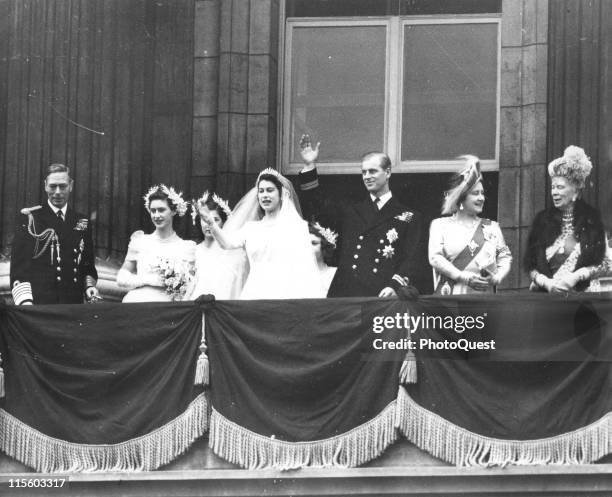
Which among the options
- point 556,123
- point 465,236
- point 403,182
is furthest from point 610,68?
point 465,236

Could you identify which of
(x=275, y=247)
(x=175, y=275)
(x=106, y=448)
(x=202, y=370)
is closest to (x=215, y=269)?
(x=175, y=275)

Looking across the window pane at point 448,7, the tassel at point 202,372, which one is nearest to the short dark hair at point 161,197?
the tassel at point 202,372

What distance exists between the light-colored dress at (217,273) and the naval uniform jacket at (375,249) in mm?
1021

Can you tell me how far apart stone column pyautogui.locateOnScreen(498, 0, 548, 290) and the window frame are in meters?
0.27

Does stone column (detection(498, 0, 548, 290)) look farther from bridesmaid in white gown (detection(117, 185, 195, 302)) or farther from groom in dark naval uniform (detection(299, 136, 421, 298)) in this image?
bridesmaid in white gown (detection(117, 185, 195, 302))

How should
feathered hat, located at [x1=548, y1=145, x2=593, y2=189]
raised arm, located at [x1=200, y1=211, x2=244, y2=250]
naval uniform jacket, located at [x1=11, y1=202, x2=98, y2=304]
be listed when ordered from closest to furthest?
feathered hat, located at [x1=548, y1=145, x2=593, y2=189], raised arm, located at [x1=200, y1=211, x2=244, y2=250], naval uniform jacket, located at [x1=11, y1=202, x2=98, y2=304]

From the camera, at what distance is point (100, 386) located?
1695cm

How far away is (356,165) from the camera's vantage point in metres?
20.9

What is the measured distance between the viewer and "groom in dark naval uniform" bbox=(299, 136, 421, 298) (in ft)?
56.0

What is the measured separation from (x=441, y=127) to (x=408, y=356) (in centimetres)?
485

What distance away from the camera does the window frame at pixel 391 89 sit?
20.7 m

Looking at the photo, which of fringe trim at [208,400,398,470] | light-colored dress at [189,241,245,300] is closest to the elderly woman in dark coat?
fringe trim at [208,400,398,470]

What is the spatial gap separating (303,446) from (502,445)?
152 centimetres

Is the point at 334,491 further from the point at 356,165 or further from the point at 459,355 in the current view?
the point at 356,165
